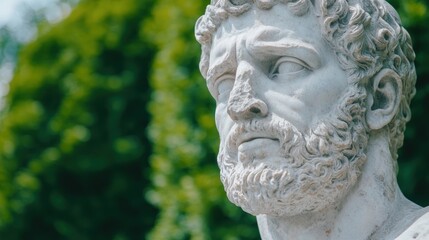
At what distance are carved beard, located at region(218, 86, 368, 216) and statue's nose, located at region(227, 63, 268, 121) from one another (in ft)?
0.12

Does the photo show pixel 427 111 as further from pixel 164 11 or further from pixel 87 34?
pixel 87 34

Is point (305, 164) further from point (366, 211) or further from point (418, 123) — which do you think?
point (418, 123)

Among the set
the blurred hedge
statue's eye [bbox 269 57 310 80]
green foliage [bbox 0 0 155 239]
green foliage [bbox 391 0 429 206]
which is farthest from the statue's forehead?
green foliage [bbox 0 0 155 239]

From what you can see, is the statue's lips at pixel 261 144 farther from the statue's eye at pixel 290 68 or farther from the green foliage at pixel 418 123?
the green foliage at pixel 418 123

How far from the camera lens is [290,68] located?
7332 millimetres

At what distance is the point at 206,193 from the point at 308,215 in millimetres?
6294

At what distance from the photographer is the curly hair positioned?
7.33 meters

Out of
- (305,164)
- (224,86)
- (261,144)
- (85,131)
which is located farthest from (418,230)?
(85,131)

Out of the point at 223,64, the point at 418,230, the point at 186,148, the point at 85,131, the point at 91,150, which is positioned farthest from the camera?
the point at 85,131

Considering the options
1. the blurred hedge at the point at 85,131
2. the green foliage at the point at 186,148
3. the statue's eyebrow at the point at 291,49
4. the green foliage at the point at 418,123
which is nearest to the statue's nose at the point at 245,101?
the statue's eyebrow at the point at 291,49

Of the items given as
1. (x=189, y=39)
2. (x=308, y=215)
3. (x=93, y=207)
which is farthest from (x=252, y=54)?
(x=93, y=207)

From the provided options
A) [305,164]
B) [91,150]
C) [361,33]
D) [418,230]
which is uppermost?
[361,33]

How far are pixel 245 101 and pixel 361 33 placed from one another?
58cm

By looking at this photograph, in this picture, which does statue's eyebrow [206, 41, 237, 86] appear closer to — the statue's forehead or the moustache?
the statue's forehead
